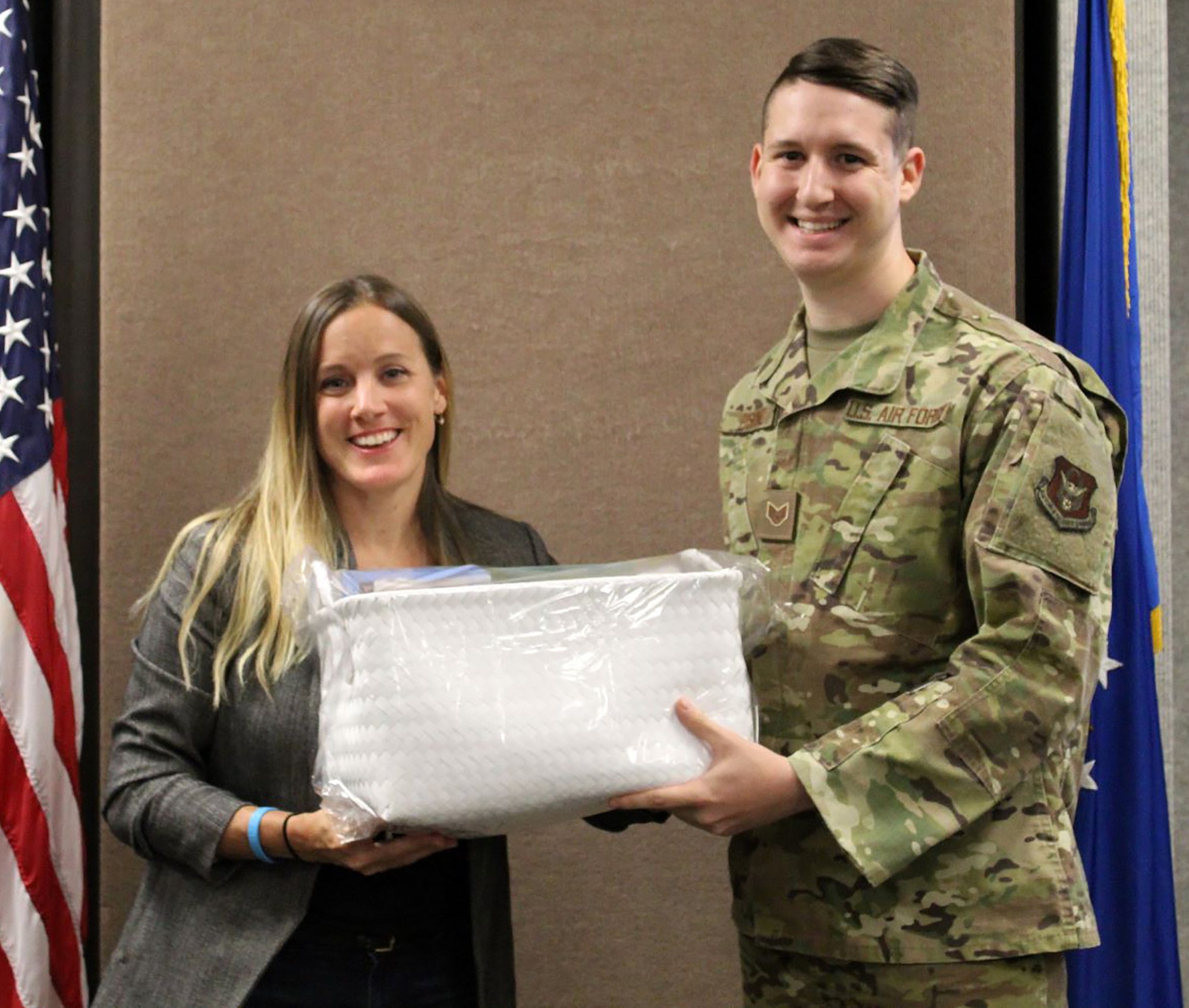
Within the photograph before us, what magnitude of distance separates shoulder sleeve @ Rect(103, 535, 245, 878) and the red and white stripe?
565 millimetres

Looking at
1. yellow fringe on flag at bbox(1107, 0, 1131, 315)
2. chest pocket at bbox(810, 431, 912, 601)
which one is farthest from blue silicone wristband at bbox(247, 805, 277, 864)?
yellow fringe on flag at bbox(1107, 0, 1131, 315)

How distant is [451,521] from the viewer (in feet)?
6.02

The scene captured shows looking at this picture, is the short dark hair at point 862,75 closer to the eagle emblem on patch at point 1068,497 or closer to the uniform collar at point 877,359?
the uniform collar at point 877,359

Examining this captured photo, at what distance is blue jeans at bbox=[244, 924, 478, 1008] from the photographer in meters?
1.57

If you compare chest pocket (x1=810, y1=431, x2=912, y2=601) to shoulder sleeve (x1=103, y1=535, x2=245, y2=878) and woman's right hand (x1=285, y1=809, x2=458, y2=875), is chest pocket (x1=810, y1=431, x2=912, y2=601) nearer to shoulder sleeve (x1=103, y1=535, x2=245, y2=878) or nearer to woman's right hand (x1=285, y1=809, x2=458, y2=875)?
woman's right hand (x1=285, y1=809, x2=458, y2=875)

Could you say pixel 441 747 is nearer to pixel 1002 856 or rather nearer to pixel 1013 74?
pixel 1002 856

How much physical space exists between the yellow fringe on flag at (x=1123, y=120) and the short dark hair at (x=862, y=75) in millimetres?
824

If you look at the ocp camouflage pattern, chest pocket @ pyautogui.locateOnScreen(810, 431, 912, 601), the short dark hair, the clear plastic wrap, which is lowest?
the ocp camouflage pattern

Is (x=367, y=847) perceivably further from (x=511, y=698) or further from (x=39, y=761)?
(x=39, y=761)

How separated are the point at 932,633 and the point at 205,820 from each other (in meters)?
0.88

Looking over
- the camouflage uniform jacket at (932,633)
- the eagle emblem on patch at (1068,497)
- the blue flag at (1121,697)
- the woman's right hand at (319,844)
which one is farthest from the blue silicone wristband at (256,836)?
the blue flag at (1121,697)

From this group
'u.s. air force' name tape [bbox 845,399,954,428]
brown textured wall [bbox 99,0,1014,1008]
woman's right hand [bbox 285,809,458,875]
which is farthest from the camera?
brown textured wall [bbox 99,0,1014,1008]

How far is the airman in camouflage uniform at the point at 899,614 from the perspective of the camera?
1.43m

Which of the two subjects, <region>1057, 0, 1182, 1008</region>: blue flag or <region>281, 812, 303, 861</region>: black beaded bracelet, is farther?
<region>1057, 0, 1182, 1008</region>: blue flag
